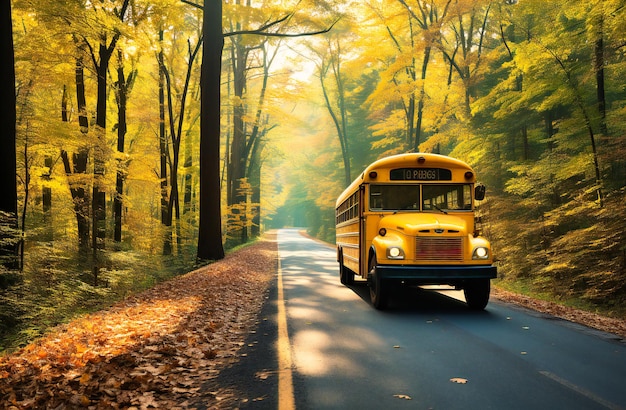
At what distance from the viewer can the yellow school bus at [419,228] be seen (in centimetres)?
744

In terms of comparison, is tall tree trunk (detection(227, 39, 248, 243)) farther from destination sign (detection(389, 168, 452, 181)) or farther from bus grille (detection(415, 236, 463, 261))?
bus grille (detection(415, 236, 463, 261))

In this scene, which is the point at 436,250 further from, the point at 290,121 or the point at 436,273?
the point at 290,121

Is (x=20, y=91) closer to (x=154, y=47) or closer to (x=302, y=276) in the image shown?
(x=154, y=47)

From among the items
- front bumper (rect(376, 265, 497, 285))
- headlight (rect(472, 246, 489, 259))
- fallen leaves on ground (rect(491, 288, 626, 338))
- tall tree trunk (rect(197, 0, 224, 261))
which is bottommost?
fallen leaves on ground (rect(491, 288, 626, 338))

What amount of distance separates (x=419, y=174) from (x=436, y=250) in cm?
183

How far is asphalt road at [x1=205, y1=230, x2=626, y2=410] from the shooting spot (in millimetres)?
3857

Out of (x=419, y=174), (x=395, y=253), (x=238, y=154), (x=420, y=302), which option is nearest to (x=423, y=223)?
(x=395, y=253)

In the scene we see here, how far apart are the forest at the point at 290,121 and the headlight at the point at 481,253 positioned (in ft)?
12.3

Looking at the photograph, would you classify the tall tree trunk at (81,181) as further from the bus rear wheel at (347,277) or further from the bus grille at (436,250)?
the bus grille at (436,250)

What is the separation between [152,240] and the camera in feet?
61.3

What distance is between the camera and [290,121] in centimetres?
2667

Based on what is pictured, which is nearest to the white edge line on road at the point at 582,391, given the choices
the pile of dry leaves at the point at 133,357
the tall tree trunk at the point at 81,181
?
the pile of dry leaves at the point at 133,357

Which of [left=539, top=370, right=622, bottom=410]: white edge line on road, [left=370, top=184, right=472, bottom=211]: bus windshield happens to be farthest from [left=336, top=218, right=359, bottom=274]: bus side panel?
[left=539, top=370, right=622, bottom=410]: white edge line on road

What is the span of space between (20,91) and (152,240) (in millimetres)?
8364
